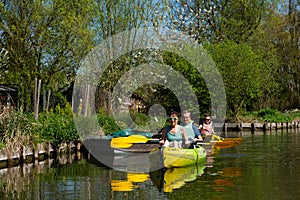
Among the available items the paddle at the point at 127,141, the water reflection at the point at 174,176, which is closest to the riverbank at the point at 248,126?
the paddle at the point at 127,141

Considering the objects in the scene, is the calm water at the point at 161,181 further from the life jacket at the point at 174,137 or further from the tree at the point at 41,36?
the tree at the point at 41,36

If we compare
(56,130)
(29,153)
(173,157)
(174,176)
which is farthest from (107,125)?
(174,176)

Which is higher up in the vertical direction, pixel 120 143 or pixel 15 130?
pixel 15 130

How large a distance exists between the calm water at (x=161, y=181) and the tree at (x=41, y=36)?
10885 mm

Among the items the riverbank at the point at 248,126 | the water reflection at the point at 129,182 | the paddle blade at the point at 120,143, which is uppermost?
the riverbank at the point at 248,126

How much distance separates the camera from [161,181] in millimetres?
16891

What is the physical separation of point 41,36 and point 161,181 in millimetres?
17324

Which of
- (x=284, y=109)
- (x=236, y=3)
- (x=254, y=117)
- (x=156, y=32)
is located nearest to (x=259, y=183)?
(x=156, y=32)

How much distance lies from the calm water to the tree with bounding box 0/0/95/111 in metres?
10.9

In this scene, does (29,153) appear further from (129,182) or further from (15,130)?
(129,182)

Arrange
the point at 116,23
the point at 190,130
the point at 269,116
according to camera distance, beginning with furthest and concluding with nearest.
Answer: the point at 269,116 < the point at 116,23 < the point at 190,130

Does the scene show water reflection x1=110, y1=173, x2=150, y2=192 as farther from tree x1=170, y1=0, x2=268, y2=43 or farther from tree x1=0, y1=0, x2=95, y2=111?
tree x1=170, y1=0, x2=268, y2=43

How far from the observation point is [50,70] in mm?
34031

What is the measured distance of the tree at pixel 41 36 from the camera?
31.6 meters
